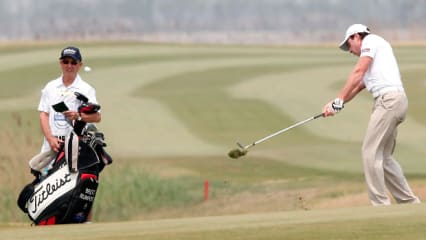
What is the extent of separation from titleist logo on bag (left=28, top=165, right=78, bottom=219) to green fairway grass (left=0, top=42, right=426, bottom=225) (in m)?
2.80

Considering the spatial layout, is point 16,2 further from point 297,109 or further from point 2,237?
point 2,237

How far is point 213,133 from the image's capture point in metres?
29.6

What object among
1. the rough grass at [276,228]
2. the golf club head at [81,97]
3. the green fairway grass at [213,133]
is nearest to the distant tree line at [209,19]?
the green fairway grass at [213,133]

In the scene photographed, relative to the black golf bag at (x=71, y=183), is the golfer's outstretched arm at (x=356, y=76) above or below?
above

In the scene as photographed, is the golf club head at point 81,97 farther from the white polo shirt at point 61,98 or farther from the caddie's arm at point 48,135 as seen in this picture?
the caddie's arm at point 48,135

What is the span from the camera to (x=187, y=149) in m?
27.7

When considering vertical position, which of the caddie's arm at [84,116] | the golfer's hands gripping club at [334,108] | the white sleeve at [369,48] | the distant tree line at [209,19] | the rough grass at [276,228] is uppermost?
the distant tree line at [209,19]

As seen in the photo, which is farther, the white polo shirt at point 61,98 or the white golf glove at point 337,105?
the white polo shirt at point 61,98

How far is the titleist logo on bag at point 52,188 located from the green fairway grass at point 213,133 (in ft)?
9.18

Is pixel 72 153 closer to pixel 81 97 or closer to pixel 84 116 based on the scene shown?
pixel 84 116

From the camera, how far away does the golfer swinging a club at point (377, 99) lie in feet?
43.2

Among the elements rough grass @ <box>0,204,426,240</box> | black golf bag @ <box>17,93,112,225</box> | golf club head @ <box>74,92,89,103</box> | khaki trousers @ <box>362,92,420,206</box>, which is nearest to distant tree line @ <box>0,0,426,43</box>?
golf club head @ <box>74,92,89,103</box>

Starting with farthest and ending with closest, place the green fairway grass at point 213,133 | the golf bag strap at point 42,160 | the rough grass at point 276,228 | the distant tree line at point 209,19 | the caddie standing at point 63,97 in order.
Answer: the distant tree line at point 209,19
the green fairway grass at point 213,133
the golf bag strap at point 42,160
the caddie standing at point 63,97
the rough grass at point 276,228

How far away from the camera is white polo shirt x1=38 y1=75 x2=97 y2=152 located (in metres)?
13.2
